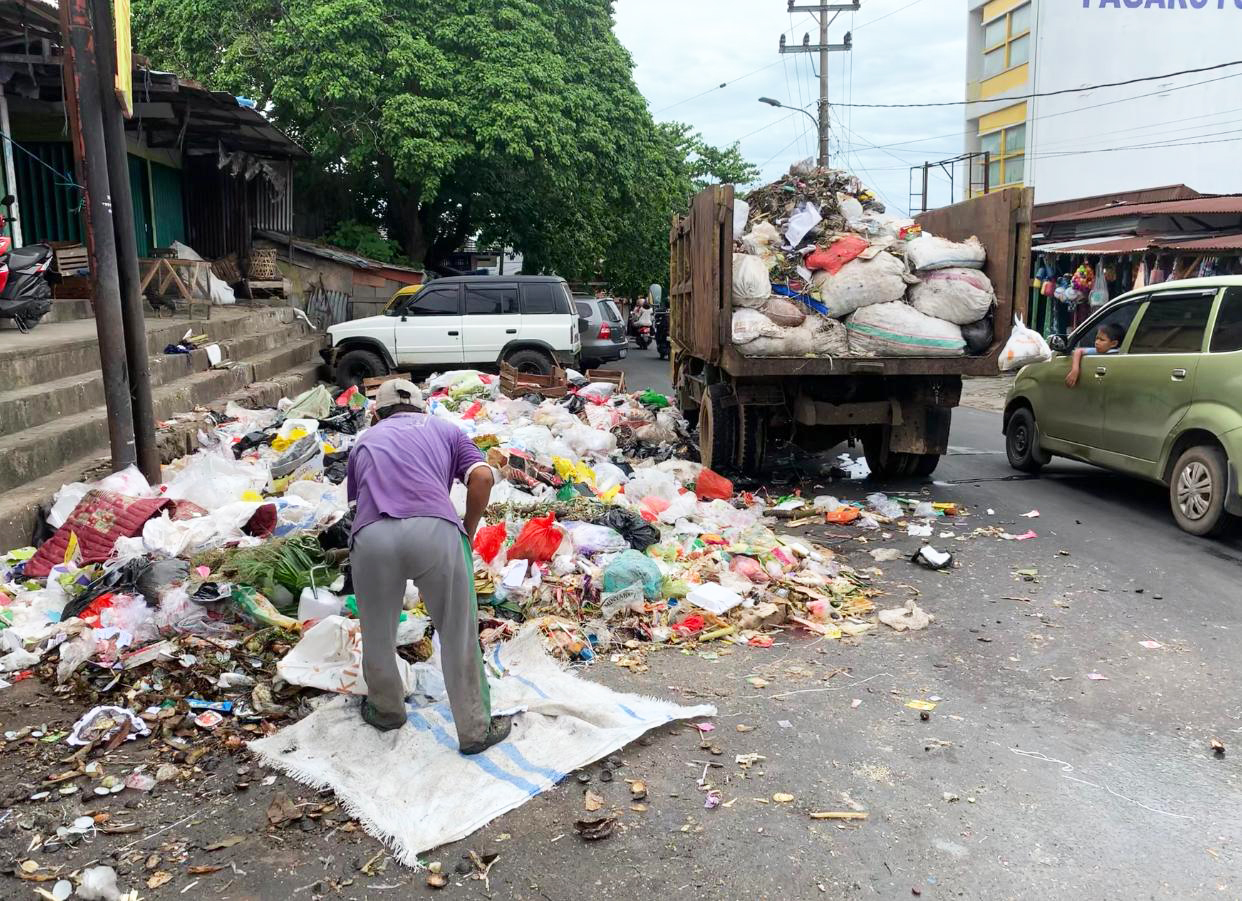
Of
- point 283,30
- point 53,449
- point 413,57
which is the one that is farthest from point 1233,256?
point 283,30

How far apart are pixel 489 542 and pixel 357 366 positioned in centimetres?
994

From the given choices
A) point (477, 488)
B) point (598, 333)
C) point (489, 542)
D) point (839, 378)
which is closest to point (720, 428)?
point (839, 378)

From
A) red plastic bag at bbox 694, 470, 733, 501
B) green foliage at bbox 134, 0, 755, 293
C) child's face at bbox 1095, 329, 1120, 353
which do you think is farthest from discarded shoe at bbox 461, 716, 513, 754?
green foliage at bbox 134, 0, 755, 293

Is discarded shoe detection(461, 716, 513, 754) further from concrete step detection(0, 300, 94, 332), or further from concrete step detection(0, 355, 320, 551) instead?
concrete step detection(0, 300, 94, 332)

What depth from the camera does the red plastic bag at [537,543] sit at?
5598 millimetres

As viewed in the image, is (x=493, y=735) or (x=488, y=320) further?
(x=488, y=320)

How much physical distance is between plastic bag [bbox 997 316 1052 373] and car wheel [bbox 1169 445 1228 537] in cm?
143

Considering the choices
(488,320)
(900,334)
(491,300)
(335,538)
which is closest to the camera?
(335,538)

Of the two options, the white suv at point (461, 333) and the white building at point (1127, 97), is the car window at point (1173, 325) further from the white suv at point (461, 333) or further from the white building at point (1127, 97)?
the white building at point (1127, 97)

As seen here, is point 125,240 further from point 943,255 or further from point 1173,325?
point 1173,325

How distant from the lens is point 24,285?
8.95m

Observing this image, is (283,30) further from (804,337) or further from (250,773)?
(250,773)

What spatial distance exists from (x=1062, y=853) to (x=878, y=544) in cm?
378

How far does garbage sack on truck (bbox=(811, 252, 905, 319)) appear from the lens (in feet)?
24.4
